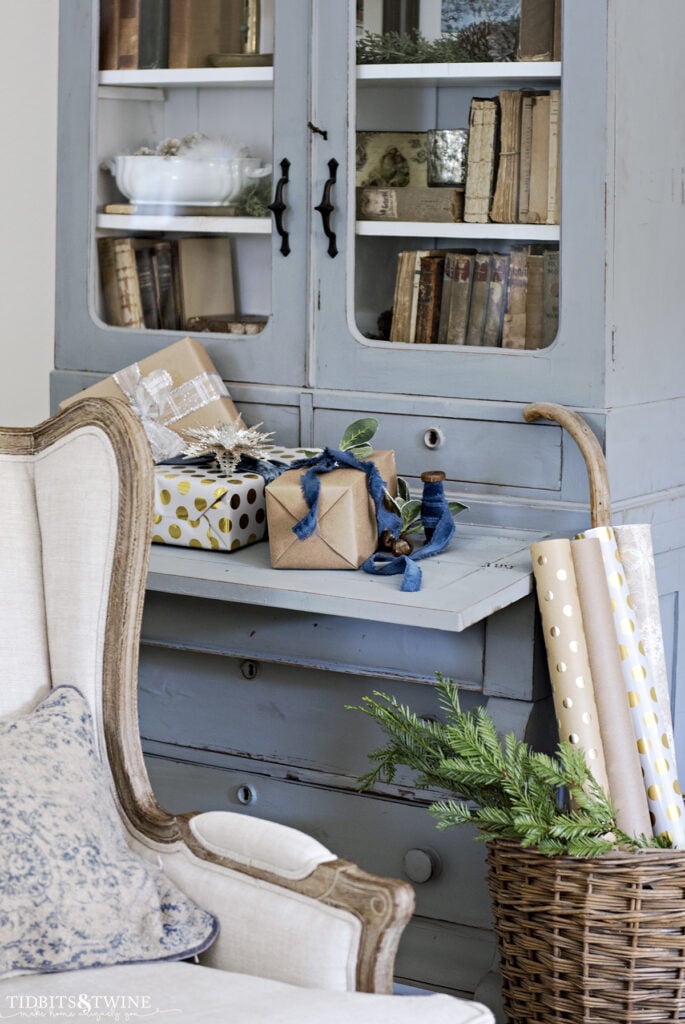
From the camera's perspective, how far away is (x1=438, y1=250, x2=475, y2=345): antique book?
6.60ft

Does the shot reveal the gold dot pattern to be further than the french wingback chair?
Yes

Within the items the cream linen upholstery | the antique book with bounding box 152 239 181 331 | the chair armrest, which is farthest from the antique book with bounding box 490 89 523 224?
the cream linen upholstery

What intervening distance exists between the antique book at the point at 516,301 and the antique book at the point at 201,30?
64 centimetres

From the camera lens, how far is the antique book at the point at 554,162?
1883 millimetres

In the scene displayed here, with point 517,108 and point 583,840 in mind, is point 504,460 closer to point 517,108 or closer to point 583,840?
point 517,108

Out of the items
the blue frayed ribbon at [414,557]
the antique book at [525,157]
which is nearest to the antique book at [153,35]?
the antique book at [525,157]

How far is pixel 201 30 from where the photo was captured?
2.21 meters

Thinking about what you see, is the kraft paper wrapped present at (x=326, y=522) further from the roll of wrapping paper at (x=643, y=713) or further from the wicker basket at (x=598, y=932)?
the wicker basket at (x=598, y=932)

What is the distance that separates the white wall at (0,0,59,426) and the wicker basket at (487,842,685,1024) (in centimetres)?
156

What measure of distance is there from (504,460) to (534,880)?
26.7 inches

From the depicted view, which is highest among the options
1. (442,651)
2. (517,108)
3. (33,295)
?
(517,108)

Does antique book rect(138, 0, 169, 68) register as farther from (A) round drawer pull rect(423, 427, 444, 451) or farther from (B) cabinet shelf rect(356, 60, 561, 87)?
(A) round drawer pull rect(423, 427, 444, 451)

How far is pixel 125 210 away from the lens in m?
2.31

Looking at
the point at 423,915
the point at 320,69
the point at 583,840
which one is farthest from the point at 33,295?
the point at 583,840
